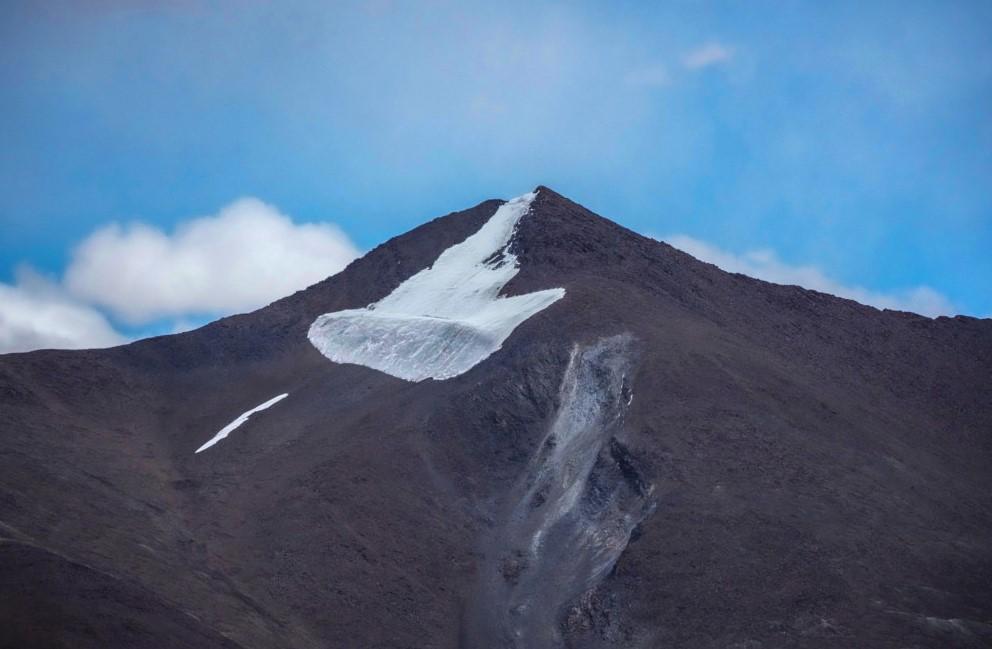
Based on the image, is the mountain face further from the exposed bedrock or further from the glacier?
the glacier

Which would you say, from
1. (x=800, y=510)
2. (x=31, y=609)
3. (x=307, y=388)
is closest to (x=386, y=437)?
(x=307, y=388)

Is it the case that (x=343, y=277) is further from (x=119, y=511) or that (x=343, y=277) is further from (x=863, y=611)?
(x=863, y=611)

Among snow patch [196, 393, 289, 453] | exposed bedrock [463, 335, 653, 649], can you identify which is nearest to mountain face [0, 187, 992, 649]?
exposed bedrock [463, 335, 653, 649]

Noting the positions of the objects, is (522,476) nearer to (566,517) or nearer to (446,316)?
(566,517)

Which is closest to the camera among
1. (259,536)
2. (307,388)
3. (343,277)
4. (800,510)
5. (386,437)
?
(800,510)

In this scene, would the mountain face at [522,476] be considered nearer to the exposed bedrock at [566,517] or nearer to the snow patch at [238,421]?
the exposed bedrock at [566,517]
